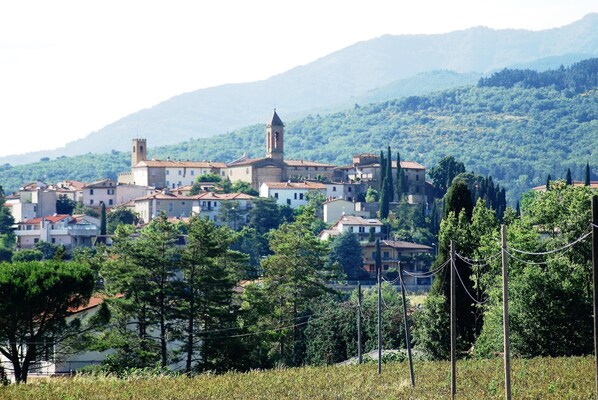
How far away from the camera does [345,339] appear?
60250 millimetres

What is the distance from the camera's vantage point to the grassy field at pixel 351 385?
30.8 metres

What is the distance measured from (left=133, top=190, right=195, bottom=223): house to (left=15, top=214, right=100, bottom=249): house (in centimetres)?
1168

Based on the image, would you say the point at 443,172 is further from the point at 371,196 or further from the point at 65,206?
the point at 65,206

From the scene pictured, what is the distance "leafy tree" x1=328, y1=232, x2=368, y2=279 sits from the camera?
404ft

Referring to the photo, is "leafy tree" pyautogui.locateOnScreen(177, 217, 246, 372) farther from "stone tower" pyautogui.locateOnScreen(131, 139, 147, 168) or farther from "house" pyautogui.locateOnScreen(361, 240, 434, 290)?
"stone tower" pyautogui.locateOnScreen(131, 139, 147, 168)

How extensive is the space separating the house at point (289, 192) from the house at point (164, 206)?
10718 mm

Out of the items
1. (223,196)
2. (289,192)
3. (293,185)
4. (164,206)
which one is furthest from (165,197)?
(293,185)

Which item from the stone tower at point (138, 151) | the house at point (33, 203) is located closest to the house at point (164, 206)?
the house at point (33, 203)

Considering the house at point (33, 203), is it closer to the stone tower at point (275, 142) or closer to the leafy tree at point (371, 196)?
the stone tower at point (275, 142)

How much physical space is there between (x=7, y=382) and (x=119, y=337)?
15071 mm

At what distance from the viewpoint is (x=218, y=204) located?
479 ft

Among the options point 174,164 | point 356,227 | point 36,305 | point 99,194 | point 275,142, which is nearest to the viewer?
point 36,305

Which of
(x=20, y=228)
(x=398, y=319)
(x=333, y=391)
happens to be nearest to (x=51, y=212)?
(x=20, y=228)

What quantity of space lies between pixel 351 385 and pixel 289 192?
119063 mm
